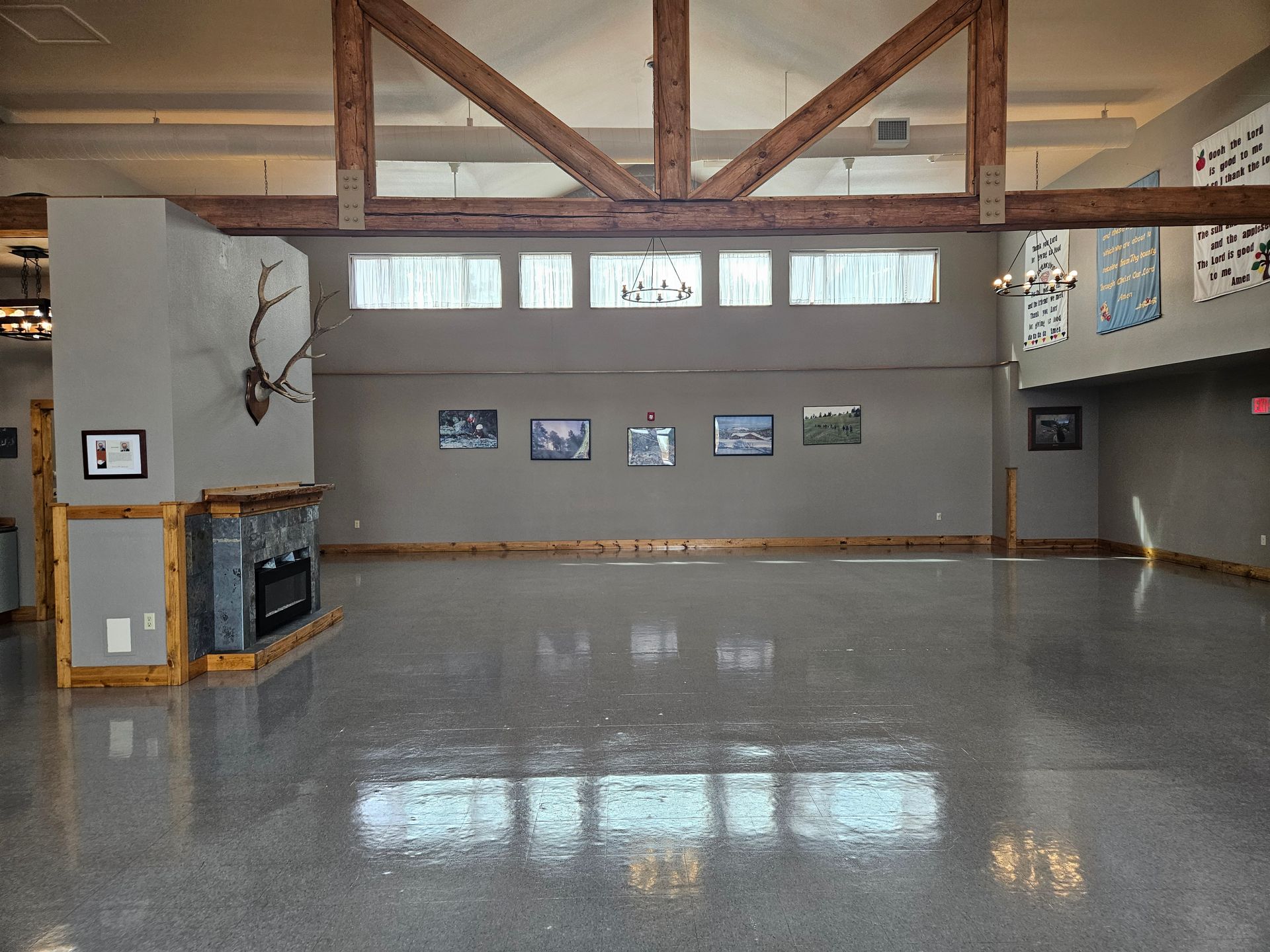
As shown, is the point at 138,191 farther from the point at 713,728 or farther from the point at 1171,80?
the point at 1171,80

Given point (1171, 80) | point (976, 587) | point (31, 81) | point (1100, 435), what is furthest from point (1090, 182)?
point (31, 81)

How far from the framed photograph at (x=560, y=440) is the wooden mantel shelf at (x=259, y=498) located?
5625mm

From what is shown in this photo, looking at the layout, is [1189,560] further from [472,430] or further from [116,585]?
[116,585]

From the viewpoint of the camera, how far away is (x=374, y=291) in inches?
494

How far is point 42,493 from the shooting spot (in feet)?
24.8

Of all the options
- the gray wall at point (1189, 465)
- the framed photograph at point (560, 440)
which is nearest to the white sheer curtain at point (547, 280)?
the framed photograph at point (560, 440)

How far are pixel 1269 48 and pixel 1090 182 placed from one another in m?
3.08

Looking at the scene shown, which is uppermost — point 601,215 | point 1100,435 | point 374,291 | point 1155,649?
point 374,291

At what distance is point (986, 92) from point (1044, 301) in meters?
6.74

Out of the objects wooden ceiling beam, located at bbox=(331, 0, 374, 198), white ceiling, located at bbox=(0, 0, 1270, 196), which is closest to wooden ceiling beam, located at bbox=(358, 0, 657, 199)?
wooden ceiling beam, located at bbox=(331, 0, 374, 198)

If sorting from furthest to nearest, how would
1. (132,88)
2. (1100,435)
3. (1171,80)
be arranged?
(1100,435) → (1171,80) → (132,88)

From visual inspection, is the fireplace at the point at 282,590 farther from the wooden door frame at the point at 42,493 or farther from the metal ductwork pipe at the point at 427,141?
the metal ductwork pipe at the point at 427,141

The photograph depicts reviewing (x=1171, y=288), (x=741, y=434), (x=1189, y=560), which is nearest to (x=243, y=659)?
(x=741, y=434)

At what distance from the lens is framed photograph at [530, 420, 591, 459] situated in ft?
41.1
